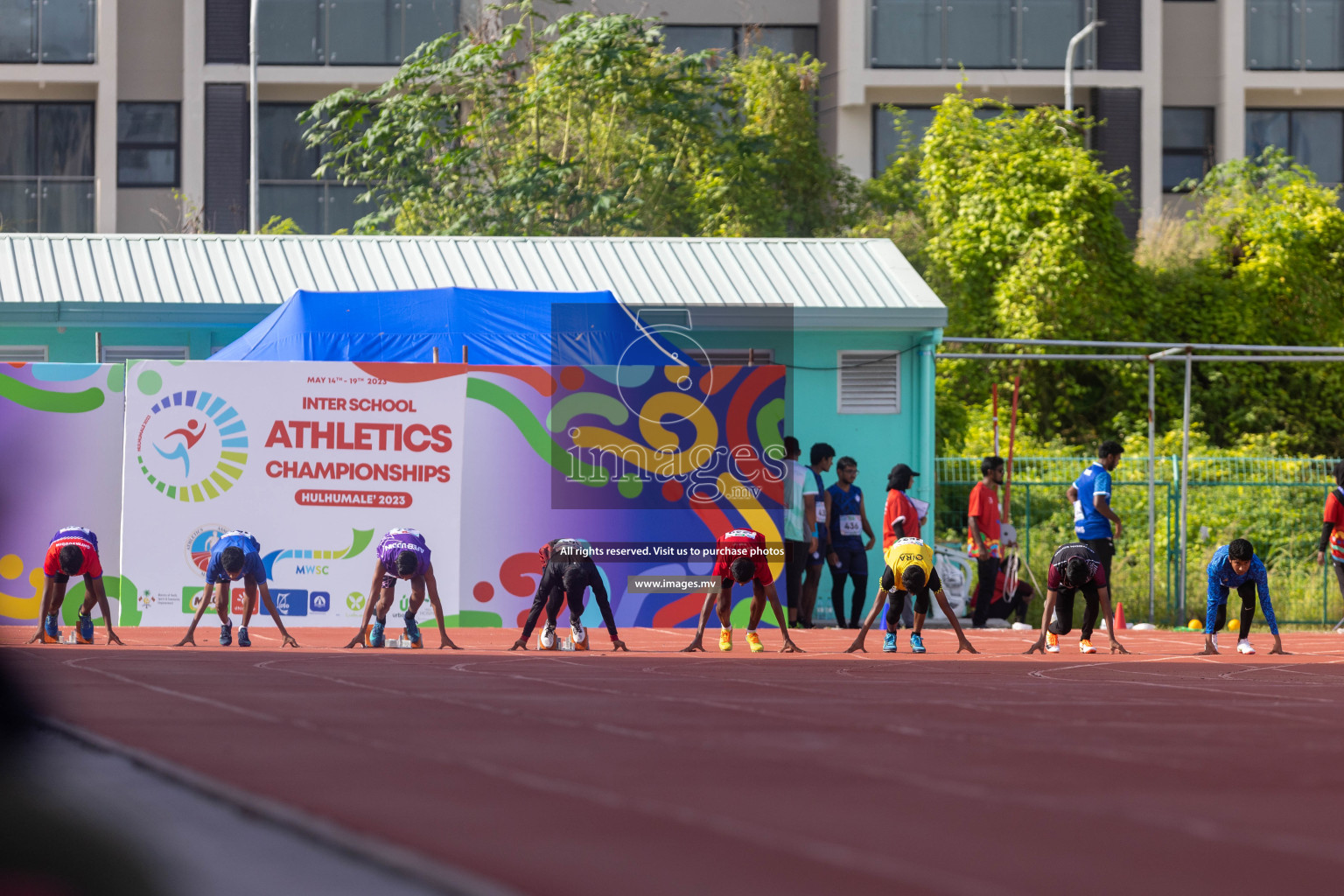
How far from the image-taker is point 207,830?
549 centimetres

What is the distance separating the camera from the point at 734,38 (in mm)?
34938

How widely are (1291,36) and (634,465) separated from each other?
78.5 feet

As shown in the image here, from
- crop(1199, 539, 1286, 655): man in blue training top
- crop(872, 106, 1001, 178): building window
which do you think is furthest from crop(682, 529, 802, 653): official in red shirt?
crop(872, 106, 1001, 178): building window

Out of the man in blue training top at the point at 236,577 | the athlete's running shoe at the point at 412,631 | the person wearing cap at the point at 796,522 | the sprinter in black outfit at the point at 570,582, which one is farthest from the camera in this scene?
the person wearing cap at the point at 796,522

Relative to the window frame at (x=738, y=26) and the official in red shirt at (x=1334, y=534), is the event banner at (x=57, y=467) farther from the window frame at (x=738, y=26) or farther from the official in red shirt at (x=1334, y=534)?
the window frame at (x=738, y=26)

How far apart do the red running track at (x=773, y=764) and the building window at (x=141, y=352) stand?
7320 mm

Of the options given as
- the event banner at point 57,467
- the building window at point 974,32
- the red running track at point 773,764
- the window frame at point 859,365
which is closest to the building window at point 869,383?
the window frame at point 859,365

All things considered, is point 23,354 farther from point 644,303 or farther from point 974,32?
point 974,32

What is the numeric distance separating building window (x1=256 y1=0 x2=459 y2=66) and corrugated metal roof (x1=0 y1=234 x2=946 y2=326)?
1363cm

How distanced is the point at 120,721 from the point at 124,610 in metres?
7.74

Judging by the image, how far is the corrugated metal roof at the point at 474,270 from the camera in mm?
18828

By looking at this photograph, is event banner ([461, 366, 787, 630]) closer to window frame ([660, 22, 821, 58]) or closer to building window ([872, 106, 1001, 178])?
building window ([872, 106, 1001, 178])

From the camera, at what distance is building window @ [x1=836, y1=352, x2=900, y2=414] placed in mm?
19047

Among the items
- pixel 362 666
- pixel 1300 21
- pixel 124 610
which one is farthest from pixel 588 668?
pixel 1300 21
